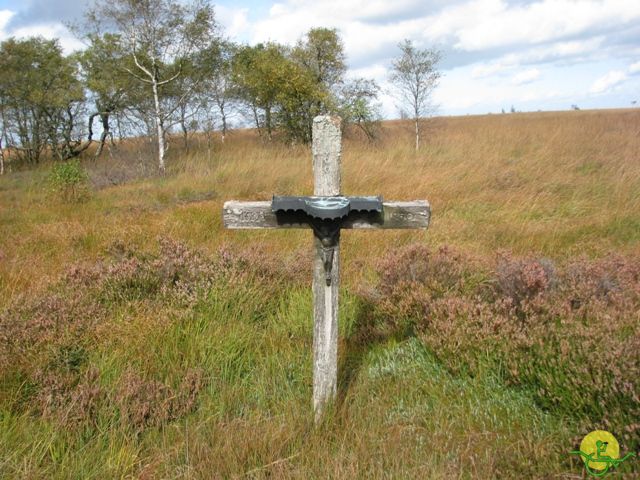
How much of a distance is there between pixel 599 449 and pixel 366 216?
1.61m

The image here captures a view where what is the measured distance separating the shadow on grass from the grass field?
16 mm

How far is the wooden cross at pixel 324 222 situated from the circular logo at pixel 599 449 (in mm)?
1310

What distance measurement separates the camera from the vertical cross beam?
2623mm

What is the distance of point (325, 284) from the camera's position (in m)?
2.69

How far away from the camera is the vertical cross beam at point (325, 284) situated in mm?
2623

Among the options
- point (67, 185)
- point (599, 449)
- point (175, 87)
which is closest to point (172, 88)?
point (175, 87)

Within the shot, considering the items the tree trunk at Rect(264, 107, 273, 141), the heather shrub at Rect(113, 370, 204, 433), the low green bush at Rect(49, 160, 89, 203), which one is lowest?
the heather shrub at Rect(113, 370, 204, 433)

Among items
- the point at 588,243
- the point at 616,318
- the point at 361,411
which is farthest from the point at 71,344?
the point at 588,243

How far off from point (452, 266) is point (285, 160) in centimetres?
842

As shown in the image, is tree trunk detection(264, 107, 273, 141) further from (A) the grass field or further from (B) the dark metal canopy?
(B) the dark metal canopy

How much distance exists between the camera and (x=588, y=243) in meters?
Result: 5.62

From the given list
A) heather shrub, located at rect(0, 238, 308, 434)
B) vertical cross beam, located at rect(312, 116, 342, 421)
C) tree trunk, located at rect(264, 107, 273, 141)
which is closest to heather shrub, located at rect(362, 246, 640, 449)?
vertical cross beam, located at rect(312, 116, 342, 421)

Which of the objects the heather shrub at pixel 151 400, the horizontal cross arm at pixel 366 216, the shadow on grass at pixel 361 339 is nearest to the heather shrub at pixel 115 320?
the heather shrub at pixel 151 400

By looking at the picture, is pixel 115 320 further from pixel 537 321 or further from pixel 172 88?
pixel 172 88
